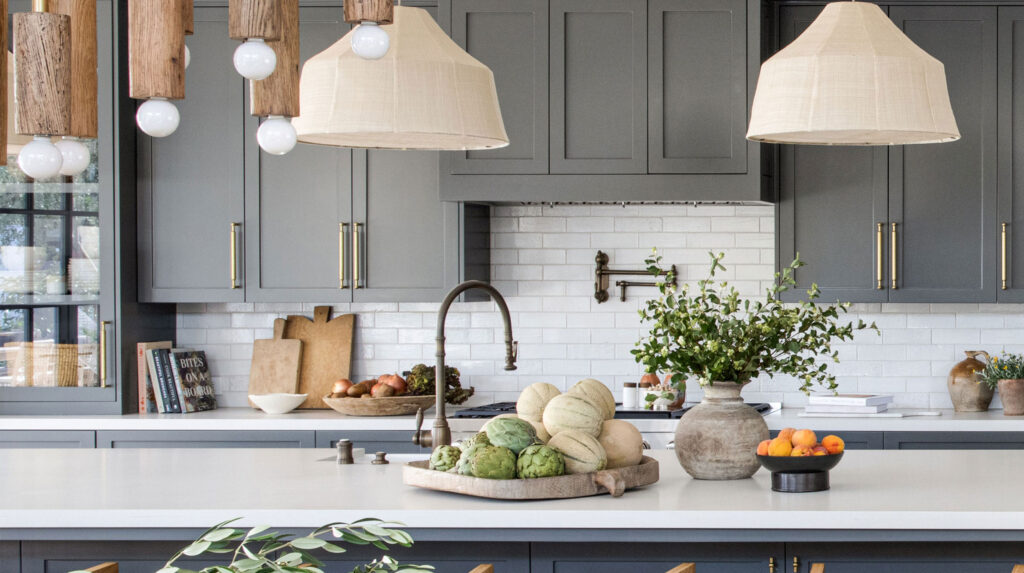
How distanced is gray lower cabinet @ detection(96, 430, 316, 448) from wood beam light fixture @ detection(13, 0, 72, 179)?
301cm

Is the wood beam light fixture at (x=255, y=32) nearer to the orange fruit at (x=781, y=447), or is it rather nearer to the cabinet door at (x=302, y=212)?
the orange fruit at (x=781, y=447)

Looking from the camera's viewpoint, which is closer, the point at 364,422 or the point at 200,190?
the point at 364,422

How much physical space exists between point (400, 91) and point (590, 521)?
1.07m

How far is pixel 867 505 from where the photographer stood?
2.48m

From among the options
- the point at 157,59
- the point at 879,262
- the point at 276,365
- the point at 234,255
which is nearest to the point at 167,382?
the point at 276,365

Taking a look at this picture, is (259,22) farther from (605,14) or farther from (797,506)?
(605,14)

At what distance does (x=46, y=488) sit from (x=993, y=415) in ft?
12.2

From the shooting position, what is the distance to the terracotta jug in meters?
4.88

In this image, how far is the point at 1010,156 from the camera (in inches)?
187

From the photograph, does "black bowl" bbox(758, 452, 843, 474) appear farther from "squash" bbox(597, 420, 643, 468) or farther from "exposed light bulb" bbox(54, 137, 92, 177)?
"exposed light bulb" bbox(54, 137, 92, 177)

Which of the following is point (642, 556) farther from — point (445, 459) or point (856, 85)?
point (856, 85)

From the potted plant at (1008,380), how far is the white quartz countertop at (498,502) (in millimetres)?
1775

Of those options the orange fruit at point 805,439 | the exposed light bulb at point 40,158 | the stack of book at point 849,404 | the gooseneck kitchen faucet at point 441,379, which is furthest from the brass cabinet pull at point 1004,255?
the exposed light bulb at point 40,158

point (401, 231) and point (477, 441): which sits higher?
point (401, 231)
